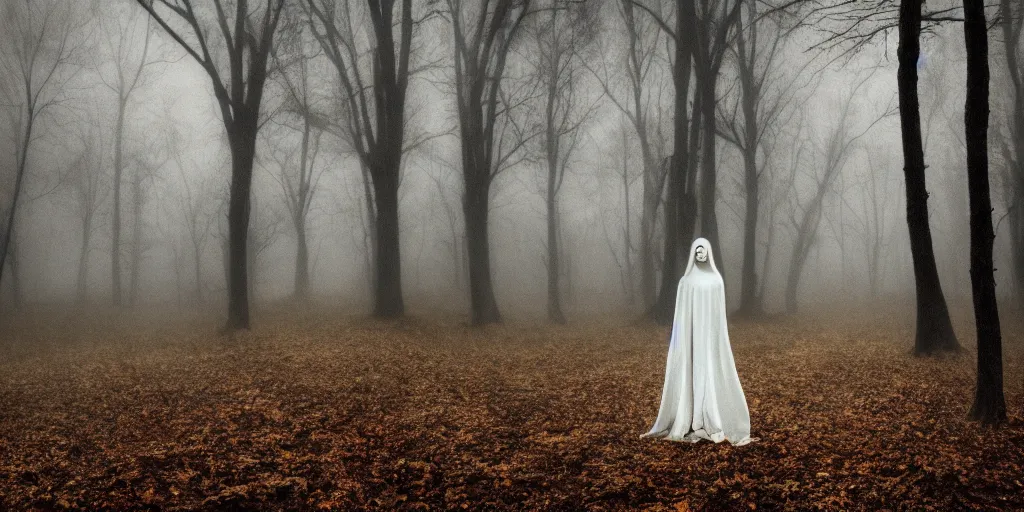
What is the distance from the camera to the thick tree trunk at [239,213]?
45.3 ft

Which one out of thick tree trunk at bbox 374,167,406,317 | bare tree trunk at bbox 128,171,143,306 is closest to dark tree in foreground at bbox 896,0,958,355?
thick tree trunk at bbox 374,167,406,317

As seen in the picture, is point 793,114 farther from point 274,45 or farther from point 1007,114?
point 274,45

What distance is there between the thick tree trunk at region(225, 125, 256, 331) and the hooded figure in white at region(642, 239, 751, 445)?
1109cm

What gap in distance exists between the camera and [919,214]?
9.38 m

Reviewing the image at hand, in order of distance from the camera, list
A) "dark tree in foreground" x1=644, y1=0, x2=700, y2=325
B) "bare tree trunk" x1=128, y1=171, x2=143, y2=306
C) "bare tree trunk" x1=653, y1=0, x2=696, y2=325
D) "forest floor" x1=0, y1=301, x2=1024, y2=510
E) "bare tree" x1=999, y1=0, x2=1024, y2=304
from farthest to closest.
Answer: "bare tree trunk" x1=128, y1=171, x2=143, y2=306
"bare tree trunk" x1=653, y1=0, x2=696, y2=325
"dark tree in foreground" x1=644, y1=0, x2=700, y2=325
"bare tree" x1=999, y1=0, x2=1024, y2=304
"forest floor" x1=0, y1=301, x2=1024, y2=510

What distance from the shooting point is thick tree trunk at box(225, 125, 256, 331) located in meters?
13.8

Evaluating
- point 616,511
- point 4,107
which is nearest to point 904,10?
point 616,511

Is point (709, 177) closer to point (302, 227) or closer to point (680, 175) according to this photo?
point (680, 175)

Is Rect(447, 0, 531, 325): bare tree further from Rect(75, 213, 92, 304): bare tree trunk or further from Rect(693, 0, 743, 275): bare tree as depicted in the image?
Rect(75, 213, 92, 304): bare tree trunk

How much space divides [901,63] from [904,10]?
34.4 inches

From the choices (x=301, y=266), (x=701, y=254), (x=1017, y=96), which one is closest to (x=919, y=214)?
(x=701, y=254)

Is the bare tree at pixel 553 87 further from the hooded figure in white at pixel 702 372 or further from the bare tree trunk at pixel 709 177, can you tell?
the hooded figure in white at pixel 702 372

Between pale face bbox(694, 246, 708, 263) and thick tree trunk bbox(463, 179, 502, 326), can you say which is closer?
pale face bbox(694, 246, 708, 263)

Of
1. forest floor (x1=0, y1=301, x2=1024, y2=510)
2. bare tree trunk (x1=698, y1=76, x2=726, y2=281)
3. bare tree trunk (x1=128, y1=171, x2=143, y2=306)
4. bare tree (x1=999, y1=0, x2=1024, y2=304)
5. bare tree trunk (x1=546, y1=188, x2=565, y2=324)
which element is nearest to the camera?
forest floor (x1=0, y1=301, x2=1024, y2=510)
